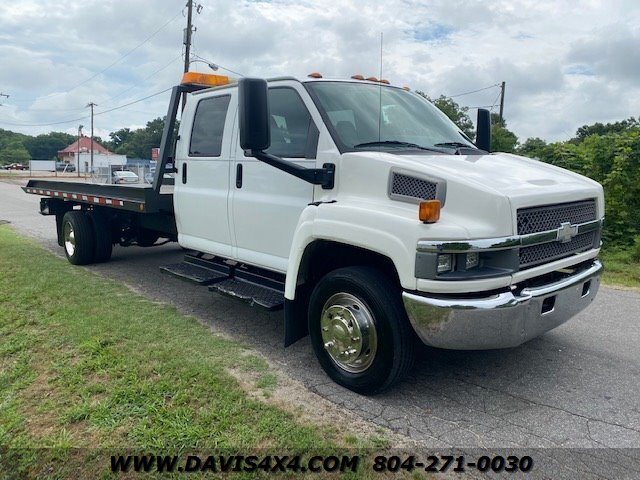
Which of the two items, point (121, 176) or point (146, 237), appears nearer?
point (146, 237)

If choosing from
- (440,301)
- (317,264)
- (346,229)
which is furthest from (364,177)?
(440,301)

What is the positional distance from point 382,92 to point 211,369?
8.74 ft

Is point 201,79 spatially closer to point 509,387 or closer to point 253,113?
point 253,113

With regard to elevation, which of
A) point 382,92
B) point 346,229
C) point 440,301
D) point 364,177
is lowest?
point 440,301

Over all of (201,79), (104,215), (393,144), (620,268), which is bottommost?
(620,268)

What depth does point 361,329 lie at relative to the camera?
353 centimetres

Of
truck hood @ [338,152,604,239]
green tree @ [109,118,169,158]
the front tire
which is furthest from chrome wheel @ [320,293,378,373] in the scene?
green tree @ [109,118,169,158]

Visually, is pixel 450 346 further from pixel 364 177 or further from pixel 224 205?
pixel 224 205

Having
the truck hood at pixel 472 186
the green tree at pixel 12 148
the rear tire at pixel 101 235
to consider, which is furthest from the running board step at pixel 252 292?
the green tree at pixel 12 148

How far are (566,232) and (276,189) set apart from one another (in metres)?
2.21

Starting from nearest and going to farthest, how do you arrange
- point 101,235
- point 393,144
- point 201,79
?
point 393,144 < point 201,79 < point 101,235

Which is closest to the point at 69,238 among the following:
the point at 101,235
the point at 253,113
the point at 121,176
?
the point at 101,235

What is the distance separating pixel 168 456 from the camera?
9.62 ft

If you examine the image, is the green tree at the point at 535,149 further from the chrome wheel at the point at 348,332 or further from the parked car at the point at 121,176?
the chrome wheel at the point at 348,332
